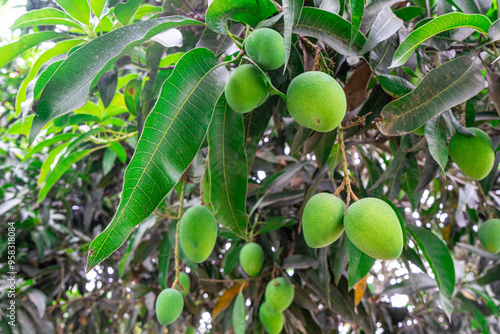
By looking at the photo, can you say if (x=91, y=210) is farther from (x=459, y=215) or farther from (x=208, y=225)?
(x=459, y=215)

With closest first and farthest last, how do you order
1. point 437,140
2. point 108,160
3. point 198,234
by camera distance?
1. point 437,140
2. point 198,234
3. point 108,160

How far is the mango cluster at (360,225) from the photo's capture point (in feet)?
1.94

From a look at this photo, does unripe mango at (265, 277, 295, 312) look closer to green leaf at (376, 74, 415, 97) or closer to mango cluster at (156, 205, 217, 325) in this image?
mango cluster at (156, 205, 217, 325)

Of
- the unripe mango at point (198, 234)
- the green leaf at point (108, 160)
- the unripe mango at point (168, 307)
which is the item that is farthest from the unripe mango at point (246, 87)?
the green leaf at point (108, 160)

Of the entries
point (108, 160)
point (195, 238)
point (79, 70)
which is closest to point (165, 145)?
point (79, 70)

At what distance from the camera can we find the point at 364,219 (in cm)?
60

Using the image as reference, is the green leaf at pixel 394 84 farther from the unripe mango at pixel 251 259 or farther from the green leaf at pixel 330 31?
the unripe mango at pixel 251 259

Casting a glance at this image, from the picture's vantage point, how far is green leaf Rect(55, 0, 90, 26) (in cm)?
94

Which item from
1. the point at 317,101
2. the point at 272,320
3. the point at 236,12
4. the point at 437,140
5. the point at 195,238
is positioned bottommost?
the point at 272,320

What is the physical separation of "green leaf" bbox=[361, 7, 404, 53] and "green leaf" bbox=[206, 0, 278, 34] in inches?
7.9

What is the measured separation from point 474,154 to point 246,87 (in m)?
0.55

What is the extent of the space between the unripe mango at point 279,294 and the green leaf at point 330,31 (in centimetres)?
75

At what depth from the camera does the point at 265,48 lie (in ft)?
2.02

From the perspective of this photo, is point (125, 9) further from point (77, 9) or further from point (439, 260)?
point (439, 260)
